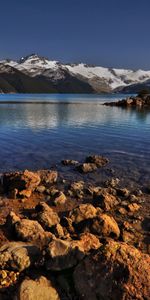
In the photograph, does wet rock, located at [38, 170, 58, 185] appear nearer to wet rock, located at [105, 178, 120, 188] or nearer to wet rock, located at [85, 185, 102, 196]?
wet rock, located at [85, 185, 102, 196]

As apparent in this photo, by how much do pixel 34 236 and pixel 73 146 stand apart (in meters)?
32.0

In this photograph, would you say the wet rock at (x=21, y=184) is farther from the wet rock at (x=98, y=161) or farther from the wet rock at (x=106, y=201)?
the wet rock at (x=98, y=161)

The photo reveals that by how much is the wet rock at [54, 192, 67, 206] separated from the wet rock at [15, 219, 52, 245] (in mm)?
6211

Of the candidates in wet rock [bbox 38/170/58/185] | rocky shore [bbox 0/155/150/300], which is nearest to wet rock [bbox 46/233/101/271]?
rocky shore [bbox 0/155/150/300]

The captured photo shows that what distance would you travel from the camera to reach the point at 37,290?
1272 centimetres

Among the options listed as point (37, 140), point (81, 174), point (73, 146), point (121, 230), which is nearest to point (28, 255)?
point (121, 230)

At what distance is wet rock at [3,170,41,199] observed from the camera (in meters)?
26.4

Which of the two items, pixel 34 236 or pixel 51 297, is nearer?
pixel 51 297

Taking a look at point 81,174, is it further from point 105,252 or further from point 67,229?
point 105,252

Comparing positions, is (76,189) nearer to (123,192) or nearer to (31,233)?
(123,192)

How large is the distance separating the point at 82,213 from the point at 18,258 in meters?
7.78

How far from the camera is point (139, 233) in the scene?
20.6 meters

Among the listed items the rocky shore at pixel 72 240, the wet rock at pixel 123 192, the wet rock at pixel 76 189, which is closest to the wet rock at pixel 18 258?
the rocky shore at pixel 72 240

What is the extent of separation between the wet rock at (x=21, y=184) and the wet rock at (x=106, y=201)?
17.3ft
